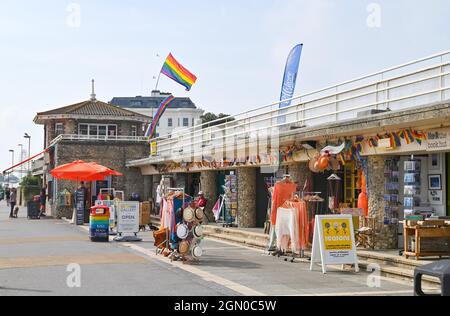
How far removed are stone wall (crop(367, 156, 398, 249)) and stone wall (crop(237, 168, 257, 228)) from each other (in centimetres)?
837

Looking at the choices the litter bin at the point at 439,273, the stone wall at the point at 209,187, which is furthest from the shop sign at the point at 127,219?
the litter bin at the point at 439,273

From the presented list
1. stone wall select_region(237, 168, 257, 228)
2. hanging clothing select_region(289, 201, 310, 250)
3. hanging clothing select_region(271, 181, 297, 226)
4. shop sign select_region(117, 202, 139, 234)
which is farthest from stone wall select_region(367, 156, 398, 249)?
shop sign select_region(117, 202, 139, 234)

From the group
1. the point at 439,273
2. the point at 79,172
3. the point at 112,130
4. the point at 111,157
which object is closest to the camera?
the point at 439,273

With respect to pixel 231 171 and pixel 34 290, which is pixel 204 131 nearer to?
pixel 231 171

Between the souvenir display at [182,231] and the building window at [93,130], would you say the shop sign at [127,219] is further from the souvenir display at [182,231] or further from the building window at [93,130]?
the building window at [93,130]

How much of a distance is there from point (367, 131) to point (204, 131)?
1306cm

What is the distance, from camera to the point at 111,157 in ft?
123

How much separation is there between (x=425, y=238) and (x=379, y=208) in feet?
6.80

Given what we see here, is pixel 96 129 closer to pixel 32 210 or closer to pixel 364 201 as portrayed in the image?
pixel 32 210

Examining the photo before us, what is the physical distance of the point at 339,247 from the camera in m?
12.5

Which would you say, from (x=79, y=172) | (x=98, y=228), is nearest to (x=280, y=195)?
(x=98, y=228)
